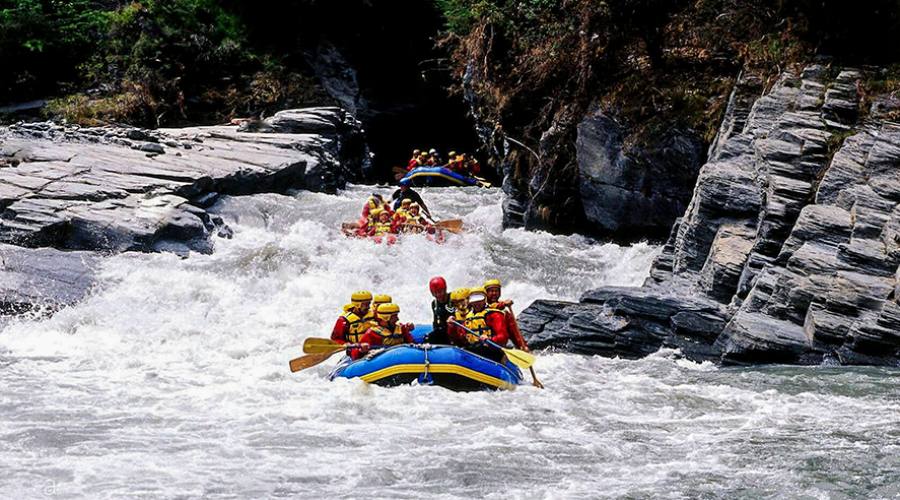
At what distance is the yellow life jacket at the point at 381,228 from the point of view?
56.5ft

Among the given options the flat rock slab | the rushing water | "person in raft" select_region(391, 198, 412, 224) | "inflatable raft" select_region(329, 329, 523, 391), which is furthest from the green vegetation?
"inflatable raft" select_region(329, 329, 523, 391)

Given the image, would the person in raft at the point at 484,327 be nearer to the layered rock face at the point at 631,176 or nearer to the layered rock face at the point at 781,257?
the layered rock face at the point at 781,257

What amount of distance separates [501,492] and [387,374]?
2.57 meters

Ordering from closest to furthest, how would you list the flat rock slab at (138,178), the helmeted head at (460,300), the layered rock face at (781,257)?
the layered rock face at (781,257)
the helmeted head at (460,300)
the flat rock slab at (138,178)

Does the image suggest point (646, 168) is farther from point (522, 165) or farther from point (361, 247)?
point (361, 247)

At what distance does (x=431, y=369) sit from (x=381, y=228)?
7.93 meters

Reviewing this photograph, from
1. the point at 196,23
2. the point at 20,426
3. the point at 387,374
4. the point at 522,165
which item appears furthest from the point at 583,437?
the point at 196,23

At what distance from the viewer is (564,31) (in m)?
17.9

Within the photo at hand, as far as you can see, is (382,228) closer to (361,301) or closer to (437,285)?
(361,301)

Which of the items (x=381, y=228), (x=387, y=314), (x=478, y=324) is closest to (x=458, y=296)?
(x=478, y=324)

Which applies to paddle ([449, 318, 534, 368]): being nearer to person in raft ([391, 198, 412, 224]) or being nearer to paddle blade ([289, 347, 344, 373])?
paddle blade ([289, 347, 344, 373])

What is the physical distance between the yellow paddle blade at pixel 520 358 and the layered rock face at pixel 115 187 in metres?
6.31

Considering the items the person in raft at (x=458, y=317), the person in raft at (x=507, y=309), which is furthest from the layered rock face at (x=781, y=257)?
the person in raft at (x=458, y=317)

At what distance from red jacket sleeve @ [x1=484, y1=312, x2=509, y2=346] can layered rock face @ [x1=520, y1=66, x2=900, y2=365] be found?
4.66 feet
